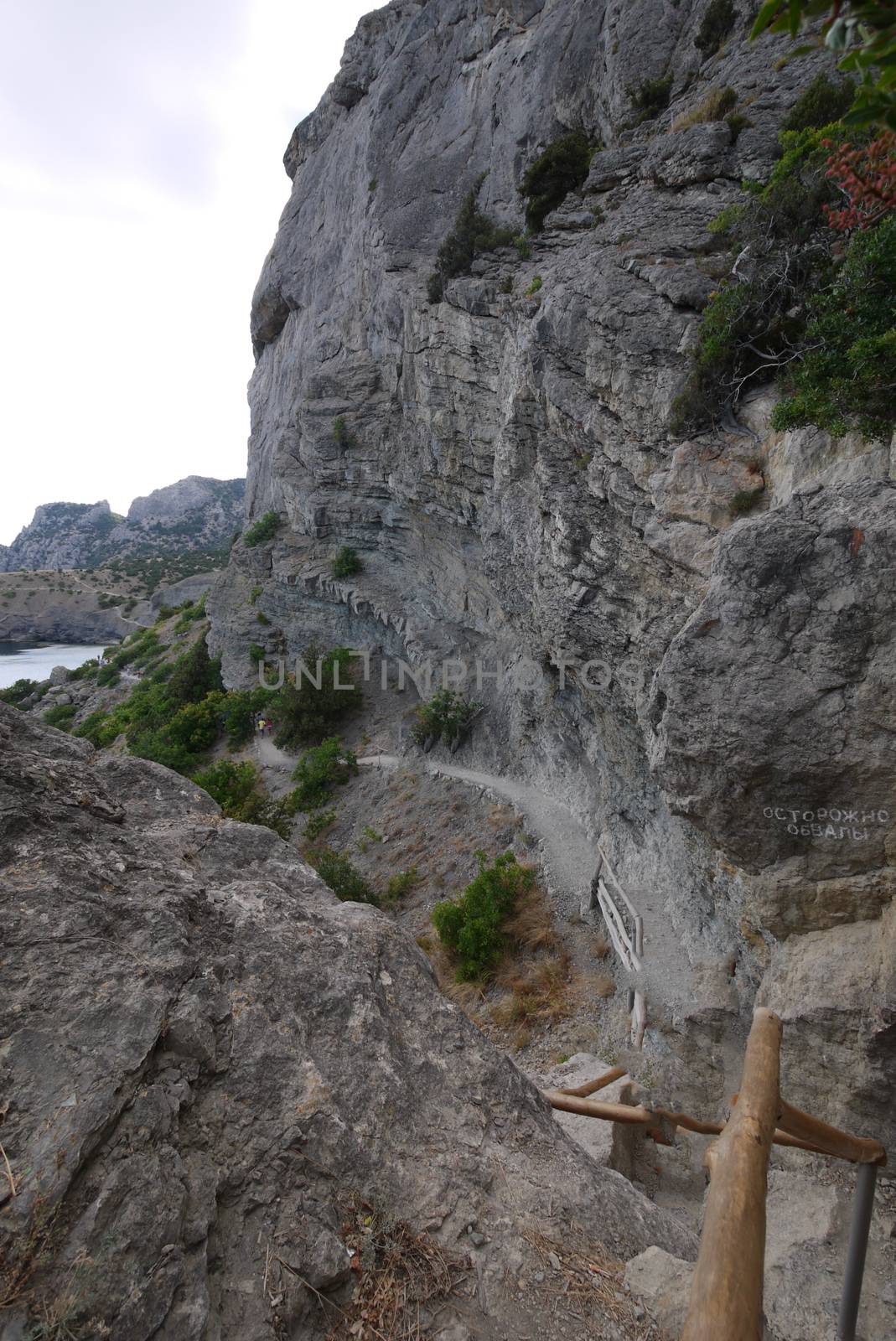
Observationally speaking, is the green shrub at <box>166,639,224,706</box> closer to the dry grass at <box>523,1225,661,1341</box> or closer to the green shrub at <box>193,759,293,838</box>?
the green shrub at <box>193,759,293,838</box>

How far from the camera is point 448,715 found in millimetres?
19375

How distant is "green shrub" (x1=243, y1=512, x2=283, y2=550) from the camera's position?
29.6 meters

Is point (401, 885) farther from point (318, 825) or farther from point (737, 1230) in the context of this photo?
point (737, 1230)

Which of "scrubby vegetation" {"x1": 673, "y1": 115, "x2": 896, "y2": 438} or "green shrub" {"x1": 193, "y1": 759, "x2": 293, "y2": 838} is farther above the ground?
"scrubby vegetation" {"x1": 673, "y1": 115, "x2": 896, "y2": 438}

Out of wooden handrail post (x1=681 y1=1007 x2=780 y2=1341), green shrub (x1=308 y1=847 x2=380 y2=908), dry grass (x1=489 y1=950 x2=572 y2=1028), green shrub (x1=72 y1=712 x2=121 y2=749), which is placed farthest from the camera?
green shrub (x1=72 y1=712 x2=121 y2=749)

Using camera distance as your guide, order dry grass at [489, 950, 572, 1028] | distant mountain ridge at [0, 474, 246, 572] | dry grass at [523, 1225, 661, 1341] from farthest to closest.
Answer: distant mountain ridge at [0, 474, 246, 572] < dry grass at [489, 950, 572, 1028] < dry grass at [523, 1225, 661, 1341]

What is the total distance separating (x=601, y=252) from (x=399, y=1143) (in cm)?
1365

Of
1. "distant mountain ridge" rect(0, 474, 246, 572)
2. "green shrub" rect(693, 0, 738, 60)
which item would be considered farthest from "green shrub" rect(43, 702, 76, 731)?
"distant mountain ridge" rect(0, 474, 246, 572)

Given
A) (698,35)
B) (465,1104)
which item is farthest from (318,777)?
(698,35)

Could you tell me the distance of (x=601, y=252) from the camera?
448 inches

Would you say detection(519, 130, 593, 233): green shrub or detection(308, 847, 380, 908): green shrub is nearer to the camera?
detection(308, 847, 380, 908): green shrub

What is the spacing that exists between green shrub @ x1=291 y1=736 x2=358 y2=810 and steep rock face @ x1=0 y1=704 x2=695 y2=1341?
1652 cm

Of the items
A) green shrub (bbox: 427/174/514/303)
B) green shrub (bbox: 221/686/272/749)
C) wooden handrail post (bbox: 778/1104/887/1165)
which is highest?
green shrub (bbox: 427/174/514/303)

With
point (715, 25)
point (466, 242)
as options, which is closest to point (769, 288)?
point (715, 25)
